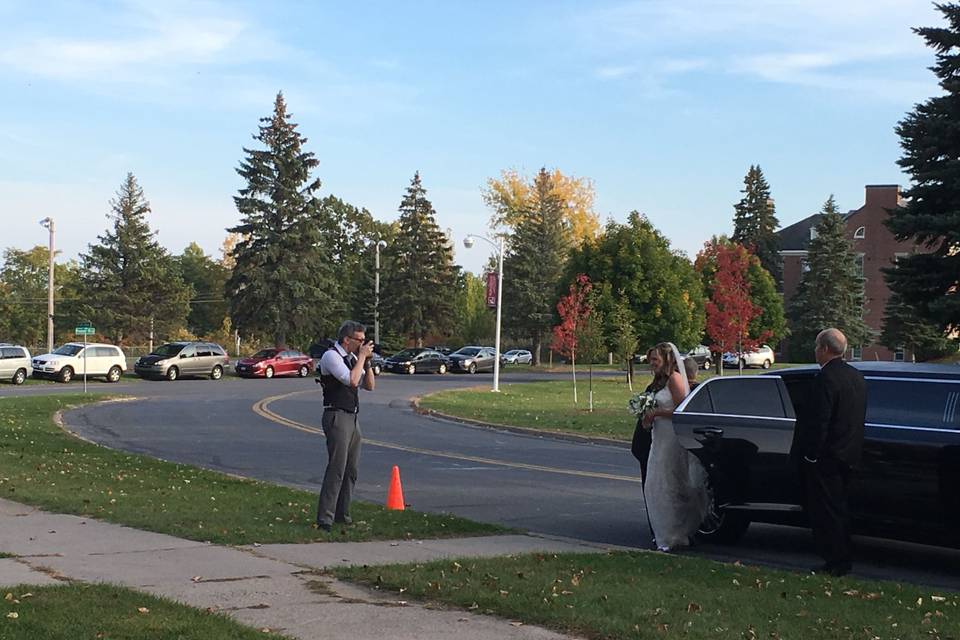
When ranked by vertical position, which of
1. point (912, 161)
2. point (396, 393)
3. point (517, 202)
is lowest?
point (396, 393)

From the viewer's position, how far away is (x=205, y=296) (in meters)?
113

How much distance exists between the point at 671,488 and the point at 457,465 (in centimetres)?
789

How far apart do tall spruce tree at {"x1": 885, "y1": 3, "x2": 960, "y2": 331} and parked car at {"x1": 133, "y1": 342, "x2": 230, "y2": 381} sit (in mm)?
35164

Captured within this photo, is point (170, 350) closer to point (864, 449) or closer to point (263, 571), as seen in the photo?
point (263, 571)

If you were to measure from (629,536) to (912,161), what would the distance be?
62.6 feet

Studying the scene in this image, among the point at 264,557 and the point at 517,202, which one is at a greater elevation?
the point at 517,202

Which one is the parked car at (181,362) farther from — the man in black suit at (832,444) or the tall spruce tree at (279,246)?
the man in black suit at (832,444)

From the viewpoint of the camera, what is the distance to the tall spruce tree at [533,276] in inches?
3258

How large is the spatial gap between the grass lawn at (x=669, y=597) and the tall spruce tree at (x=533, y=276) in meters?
72.9

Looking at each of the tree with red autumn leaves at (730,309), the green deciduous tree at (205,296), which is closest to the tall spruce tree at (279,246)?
the tree with red autumn leaves at (730,309)

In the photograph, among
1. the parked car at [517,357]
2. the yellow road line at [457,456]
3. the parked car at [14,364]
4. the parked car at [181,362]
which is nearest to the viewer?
the yellow road line at [457,456]

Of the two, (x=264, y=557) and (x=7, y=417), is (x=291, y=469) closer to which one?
(x=264, y=557)

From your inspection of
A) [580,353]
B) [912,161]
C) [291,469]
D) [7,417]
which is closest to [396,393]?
[580,353]

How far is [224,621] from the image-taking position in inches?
255
